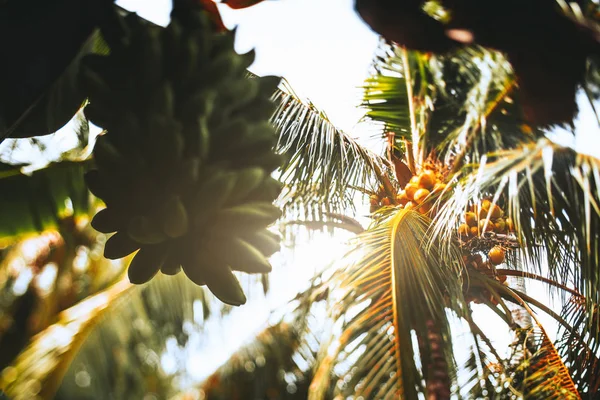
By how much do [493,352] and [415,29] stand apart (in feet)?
7.91

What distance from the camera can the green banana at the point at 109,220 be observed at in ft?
2.45

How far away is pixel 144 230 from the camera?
70 cm

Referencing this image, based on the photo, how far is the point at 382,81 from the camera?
3.46m

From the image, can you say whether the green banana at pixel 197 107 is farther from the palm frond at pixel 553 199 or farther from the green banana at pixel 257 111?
the palm frond at pixel 553 199

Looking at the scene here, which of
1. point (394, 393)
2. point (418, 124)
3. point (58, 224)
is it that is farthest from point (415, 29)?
point (418, 124)

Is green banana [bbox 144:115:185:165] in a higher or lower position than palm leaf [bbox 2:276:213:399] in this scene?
higher

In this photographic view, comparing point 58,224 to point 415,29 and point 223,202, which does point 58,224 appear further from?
point 415,29

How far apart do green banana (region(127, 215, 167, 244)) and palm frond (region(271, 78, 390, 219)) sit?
78.9 inches

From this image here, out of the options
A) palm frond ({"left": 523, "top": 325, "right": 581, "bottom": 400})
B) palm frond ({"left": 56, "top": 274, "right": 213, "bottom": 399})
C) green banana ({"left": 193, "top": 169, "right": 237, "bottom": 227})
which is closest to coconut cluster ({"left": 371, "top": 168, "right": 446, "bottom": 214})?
palm frond ({"left": 523, "top": 325, "right": 581, "bottom": 400})

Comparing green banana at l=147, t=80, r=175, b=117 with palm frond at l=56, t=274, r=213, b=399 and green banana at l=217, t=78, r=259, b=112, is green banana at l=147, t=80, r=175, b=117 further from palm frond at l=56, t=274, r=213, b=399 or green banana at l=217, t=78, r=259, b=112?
palm frond at l=56, t=274, r=213, b=399

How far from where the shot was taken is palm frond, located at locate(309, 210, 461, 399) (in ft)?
5.20

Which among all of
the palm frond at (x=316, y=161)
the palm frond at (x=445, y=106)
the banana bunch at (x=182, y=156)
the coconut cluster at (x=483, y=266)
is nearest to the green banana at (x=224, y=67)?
the banana bunch at (x=182, y=156)

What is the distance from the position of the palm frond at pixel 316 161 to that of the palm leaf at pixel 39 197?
1032 mm

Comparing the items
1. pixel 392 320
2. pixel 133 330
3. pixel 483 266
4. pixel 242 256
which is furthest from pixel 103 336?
pixel 242 256
